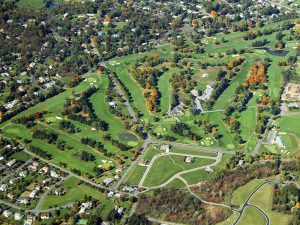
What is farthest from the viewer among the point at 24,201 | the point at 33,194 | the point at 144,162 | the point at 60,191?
the point at 144,162

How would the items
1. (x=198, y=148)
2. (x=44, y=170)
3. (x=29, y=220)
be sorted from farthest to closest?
(x=198, y=148), (x=44, y=170), (x=29, y=220)

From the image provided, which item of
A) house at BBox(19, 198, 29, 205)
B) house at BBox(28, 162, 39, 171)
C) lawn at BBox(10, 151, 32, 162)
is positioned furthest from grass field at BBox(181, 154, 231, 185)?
Answer: lawn at BBox(10, 151, 32, 162)

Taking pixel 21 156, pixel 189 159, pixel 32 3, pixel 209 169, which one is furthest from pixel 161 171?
pixel 32 3

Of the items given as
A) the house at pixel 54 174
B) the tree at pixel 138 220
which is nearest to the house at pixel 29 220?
the house at pixel 54 174

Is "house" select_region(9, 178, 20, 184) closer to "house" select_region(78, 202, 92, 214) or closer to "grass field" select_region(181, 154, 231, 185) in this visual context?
"house" select_region(78, 202, 92, 214)

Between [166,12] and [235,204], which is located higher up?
[166,12]

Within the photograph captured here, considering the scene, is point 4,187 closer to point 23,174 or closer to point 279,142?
point 23,174

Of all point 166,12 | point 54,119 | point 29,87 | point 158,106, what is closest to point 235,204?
point 158,106

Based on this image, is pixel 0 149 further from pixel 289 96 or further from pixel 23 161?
pixel 289 96

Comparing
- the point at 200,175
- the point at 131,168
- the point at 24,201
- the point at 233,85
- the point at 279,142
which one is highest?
the point at 233,85
